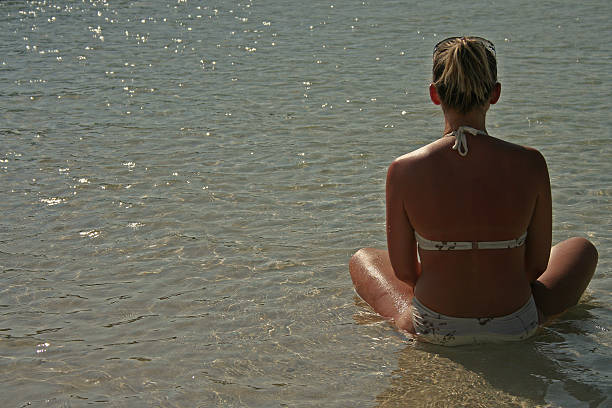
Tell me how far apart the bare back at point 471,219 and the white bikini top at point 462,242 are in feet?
0.07

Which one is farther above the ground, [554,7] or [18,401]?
[554,7]

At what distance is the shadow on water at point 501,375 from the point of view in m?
3.47

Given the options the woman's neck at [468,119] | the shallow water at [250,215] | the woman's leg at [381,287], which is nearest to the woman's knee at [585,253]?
the shallow water at [250,215]

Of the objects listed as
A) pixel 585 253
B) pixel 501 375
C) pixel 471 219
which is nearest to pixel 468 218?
pixel 471 219

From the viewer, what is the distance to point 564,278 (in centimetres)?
413

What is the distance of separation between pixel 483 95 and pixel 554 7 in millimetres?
12350

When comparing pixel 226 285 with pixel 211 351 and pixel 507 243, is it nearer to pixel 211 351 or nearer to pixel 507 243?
pixel 211 351

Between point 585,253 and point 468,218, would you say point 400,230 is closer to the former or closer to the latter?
point 468,218

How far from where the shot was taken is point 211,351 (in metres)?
4.06

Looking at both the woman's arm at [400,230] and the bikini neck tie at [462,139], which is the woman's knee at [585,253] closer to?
the woman's arm at [400,230]

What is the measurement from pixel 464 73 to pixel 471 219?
24.5 inches

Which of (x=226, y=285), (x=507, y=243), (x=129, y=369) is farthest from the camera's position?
(x=226, y=285)

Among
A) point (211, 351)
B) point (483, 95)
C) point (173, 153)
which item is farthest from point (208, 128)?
point (483, 95)

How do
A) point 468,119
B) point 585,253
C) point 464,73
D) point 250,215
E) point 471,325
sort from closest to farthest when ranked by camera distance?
1. point 464,73
2. point 468,119
3. point 471,325
4. point 585,253
5. point 250,215
